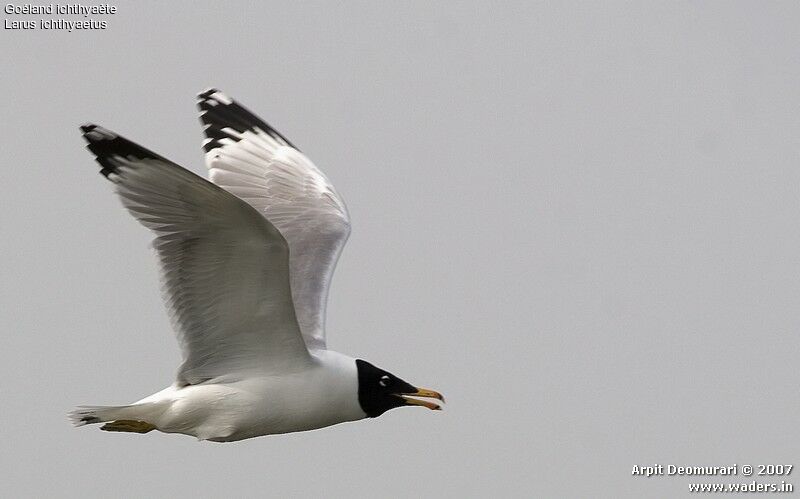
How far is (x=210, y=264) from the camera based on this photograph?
9.41m

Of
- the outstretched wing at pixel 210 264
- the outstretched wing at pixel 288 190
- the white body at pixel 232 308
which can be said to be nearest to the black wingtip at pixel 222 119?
the outstretched wing at pixel 288 190

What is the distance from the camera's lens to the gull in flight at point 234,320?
355 inches

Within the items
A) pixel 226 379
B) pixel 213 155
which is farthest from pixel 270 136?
pixel 226 379

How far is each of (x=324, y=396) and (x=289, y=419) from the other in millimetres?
286

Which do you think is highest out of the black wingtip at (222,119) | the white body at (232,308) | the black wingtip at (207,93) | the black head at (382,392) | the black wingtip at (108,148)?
the black wingtip at (207,93)

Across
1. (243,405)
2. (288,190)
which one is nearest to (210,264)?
(243,405)

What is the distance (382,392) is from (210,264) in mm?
1751

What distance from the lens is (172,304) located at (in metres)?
9.70

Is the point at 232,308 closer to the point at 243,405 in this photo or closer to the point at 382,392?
the point at 243,405

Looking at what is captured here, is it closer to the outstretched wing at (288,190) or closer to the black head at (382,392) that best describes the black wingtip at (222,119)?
the outstretched wing at (288,190)

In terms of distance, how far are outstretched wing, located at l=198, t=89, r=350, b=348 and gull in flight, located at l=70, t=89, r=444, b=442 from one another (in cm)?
2

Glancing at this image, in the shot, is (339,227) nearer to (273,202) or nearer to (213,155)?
(273,202)

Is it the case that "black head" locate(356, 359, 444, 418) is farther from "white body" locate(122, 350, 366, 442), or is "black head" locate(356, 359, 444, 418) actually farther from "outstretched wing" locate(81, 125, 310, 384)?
"outstretched wing" locate(81, 125, 310, 384)

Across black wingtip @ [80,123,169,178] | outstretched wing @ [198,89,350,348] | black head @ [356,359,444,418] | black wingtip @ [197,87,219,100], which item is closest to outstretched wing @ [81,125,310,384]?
black wingtip @ [80,123,169,178]
